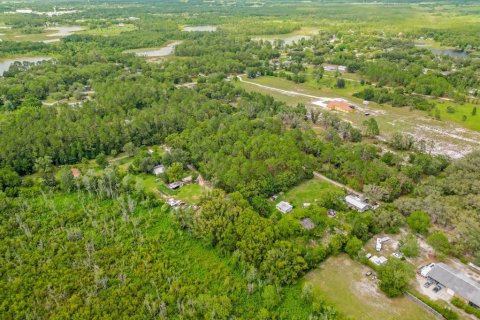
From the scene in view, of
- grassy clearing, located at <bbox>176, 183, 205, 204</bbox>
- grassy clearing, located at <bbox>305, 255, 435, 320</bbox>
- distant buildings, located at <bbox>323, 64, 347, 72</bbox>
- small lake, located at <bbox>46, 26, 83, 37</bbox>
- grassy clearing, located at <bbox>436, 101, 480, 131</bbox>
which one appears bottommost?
distant buildings, located at <bbox>323, 64, 347, 72</bbox>

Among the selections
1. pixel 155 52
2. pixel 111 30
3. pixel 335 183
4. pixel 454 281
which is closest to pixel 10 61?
pixel 155 52

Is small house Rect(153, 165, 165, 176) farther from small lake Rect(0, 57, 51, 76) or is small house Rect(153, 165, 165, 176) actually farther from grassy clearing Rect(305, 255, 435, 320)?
small lake Rect(0, 57, 51, 76)

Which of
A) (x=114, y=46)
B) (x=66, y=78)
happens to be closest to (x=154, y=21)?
(x=114, y=46)

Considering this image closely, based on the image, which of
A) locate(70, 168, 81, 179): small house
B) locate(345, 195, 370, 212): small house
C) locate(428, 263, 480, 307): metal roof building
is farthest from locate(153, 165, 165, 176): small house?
locate(428, 263, 480, 307): metal roof building

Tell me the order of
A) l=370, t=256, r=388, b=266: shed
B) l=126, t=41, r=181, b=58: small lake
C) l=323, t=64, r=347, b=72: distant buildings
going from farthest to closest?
l=126, t=41, r=181, b=58: small lake
l=323, t=64, r=347, b=72: distant buildings
l=370, t=256, r=388, b=266: shed

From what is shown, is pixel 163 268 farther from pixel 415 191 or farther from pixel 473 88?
pixel 473 88

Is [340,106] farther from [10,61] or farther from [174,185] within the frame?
[10,61]
